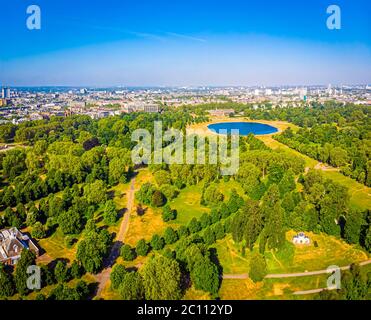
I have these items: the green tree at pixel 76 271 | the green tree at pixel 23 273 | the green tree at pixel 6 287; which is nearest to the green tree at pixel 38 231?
the green tree at pixel 23 273

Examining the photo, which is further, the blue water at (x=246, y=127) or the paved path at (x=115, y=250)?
the blue water at (x=246, y=127)

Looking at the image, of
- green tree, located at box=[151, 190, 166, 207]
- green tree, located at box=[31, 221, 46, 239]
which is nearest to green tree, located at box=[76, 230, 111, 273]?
green tree, located at box=[31, 221, 46, 239]

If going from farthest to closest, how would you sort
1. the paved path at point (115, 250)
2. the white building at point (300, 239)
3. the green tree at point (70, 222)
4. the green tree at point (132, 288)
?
the green tree at point (70, 222) → the white building at point (300, 239) → the paved path at point (115, 250) → the green tree at point (132, 288)

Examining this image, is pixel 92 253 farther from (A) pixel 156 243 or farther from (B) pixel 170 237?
(B) pixel 170 237

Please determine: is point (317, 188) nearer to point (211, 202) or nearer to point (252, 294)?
point (211, 202)

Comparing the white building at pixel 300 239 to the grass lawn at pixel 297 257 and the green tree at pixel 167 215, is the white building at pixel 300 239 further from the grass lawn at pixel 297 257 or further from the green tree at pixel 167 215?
the green tree at pixel 167 215

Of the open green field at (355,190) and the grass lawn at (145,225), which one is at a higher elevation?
the open green field at (355,190)
